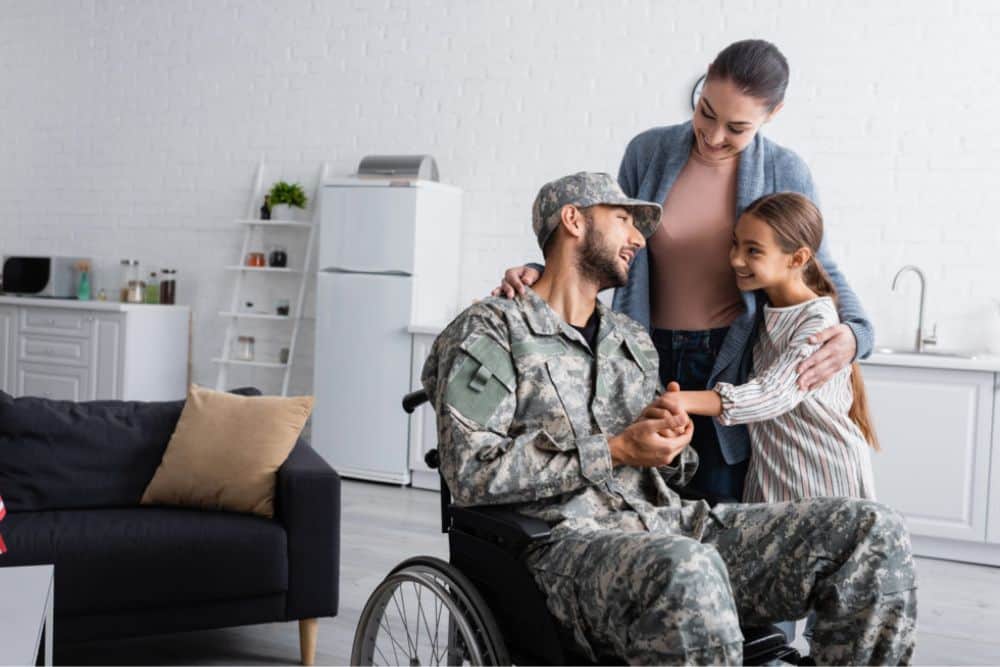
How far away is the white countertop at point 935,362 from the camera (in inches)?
165

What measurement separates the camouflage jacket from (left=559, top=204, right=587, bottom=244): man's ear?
161 mm

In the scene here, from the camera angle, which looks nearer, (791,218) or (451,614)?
(451,614)

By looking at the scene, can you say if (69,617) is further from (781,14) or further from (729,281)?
(781,14)

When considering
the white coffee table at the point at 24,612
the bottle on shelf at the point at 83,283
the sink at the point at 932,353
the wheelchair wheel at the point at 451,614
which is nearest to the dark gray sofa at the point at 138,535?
the white coffee table at the point at 24,612

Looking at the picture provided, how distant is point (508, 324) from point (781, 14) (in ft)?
12.0

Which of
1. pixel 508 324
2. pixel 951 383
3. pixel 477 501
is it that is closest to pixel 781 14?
pixel 951 383

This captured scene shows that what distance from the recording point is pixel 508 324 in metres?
2.05

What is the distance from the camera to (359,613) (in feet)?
10.8

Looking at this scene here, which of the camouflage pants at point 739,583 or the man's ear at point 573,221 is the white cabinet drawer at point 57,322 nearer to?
the man's ear at point 573,221

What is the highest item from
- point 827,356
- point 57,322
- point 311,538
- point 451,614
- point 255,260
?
point 255,260

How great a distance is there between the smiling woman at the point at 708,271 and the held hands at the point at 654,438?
1.19ft

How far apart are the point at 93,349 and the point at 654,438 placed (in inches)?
203

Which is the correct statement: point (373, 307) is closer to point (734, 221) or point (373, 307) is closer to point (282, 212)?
point (282, 212)

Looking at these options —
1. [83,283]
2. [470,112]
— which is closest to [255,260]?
[83,283]
